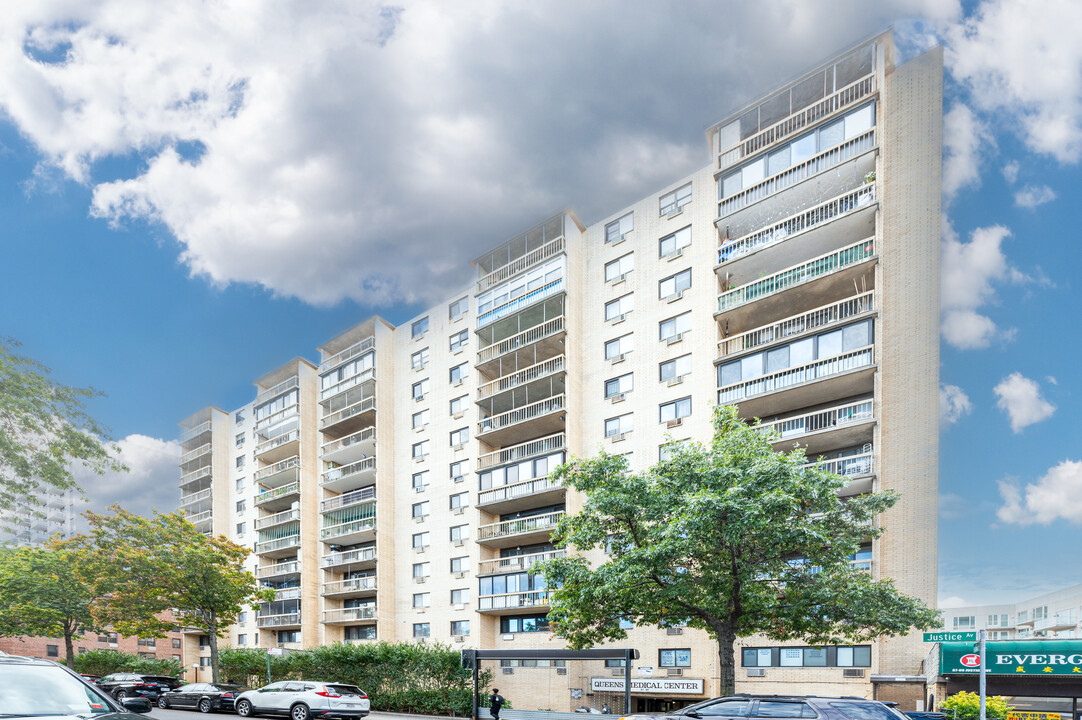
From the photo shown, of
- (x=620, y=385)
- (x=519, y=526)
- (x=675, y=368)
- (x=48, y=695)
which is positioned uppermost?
(x=675, y=368)

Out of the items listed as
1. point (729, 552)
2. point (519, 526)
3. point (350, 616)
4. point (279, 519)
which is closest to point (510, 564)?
point (519, 526)

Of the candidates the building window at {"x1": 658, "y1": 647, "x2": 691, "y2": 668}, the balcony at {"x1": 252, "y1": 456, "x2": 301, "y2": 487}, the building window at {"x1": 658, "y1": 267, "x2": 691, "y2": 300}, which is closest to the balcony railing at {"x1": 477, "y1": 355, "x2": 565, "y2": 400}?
the building window at {"x1": 658, "y1": 267, "x2": 691, "y2": 300}

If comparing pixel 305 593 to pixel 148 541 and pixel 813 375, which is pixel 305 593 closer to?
pixel 148 541

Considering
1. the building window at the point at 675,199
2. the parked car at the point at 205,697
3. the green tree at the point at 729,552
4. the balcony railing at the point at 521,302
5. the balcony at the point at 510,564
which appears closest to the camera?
the green tree at the point at 729,552

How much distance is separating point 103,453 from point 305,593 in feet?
106

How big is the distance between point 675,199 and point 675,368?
8892 millimetres

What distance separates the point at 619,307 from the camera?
40.0 meters

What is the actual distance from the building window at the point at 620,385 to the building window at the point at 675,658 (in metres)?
12.3

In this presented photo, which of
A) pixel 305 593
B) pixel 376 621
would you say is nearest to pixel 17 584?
pixel 305 593

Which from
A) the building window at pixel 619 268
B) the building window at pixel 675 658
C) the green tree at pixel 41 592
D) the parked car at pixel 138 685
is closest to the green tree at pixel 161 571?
the parked car at pixel 138 685

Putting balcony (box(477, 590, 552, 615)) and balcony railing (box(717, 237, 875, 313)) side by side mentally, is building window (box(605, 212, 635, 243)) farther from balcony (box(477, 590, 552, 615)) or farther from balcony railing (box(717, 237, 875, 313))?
balcony (box(477, 590, 552, 615))

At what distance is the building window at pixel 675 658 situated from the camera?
33375 millimetres

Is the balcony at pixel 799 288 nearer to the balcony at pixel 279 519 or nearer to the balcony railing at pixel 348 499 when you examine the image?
the balcony railing at pixel 348 499

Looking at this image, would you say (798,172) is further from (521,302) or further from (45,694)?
(45,694)
